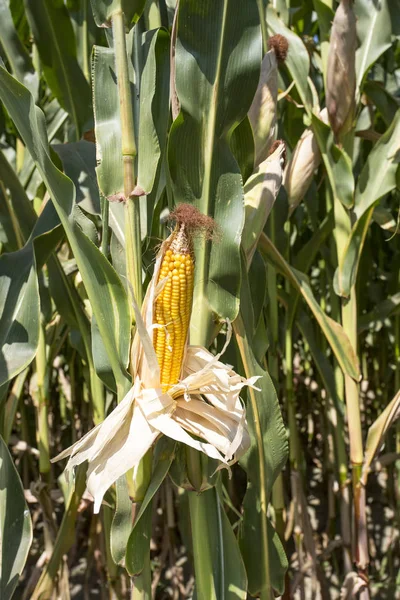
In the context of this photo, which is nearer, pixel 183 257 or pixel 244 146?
pixel 183 257

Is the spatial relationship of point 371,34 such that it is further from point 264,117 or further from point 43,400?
point 43,400

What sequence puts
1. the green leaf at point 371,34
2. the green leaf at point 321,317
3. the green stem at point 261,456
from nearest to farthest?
the green stem at point 261,456, the green leaf at point 321,317, the green leaf at point 371,34

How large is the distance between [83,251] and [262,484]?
0.48 m

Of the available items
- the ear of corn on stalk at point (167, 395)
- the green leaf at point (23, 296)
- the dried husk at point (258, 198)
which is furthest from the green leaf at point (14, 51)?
the ear of corn on stalk at point (167, 395)

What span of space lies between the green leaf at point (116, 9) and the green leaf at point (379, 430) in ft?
2.86

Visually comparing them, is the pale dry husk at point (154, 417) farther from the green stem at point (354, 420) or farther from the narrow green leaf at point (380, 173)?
the narrow green leaf at point (380, 173)

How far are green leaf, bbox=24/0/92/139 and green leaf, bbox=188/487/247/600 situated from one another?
88cm

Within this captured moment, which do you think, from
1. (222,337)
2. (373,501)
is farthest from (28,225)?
(373,501)

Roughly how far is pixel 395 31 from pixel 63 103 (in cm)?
81

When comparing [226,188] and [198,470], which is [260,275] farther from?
[198,470]

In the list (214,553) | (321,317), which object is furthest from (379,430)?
(214,553)

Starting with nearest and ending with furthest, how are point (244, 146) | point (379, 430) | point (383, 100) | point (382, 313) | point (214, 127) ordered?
point (214, 127), point (244, 146), point (379, 430), point (383, 100), point (382, 313)

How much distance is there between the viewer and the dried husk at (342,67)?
1.19 m

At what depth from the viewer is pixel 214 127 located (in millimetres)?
797
